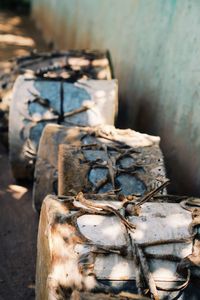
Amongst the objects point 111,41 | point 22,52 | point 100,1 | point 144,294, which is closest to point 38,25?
point 22,52

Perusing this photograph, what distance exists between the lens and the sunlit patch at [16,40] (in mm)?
8734

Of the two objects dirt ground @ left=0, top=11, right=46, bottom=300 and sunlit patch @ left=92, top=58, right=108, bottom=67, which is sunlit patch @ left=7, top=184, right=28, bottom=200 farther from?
sunlit patch @ left=92, top=58, right=108, bottom=67

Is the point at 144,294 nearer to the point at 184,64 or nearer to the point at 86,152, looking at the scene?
the point at 86,152

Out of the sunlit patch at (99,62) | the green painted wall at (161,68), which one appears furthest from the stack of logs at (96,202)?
the sunlit patch at (99,62)

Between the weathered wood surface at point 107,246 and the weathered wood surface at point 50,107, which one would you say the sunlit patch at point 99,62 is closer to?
the weathered wood surface at point 50,107

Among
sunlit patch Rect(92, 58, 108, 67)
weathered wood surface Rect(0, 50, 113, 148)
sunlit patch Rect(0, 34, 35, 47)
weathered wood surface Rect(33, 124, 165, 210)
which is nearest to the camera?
weathered wood surface Rect(33, 124, 165, 210)

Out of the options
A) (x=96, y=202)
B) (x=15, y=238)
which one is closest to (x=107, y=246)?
(x=96, y=202)

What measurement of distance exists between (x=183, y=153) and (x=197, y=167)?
0.88 ft

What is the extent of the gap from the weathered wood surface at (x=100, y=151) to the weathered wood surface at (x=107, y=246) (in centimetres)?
72

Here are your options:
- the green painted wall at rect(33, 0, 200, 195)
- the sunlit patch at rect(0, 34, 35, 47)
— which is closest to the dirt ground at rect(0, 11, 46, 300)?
the green painted wall at rect(33, 0, 200, 195)

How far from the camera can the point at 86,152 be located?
11.3ft

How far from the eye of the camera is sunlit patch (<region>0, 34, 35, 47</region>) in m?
8.73

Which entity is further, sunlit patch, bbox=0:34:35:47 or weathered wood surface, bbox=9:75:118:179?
sunlit patch, bbox=0:34:35:47

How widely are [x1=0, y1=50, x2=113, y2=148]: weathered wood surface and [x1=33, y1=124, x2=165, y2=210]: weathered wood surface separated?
1.11m
